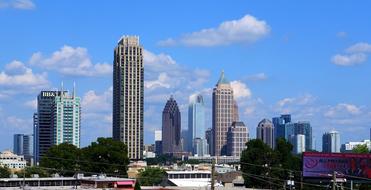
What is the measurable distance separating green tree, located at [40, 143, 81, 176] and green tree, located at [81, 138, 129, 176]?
5.22 ft

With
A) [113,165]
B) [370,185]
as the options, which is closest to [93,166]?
[113,165]

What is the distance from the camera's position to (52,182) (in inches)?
3957

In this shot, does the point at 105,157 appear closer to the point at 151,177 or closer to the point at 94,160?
the point at 94,160

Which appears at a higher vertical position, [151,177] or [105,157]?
[105,157]

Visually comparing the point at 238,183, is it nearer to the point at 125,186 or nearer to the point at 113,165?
the point at 113,165

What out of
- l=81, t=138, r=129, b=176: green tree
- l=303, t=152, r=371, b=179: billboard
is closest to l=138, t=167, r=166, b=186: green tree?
l=81, t=138, r=129, b=176: green tree

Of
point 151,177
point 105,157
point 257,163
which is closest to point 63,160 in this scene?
point 105,157

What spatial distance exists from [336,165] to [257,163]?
27.1 meters

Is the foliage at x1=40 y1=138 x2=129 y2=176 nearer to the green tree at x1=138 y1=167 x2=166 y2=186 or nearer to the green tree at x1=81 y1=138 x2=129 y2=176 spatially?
the green tree at x1=81 y1=138 x2=129 y2=176

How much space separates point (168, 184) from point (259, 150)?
14.5 m

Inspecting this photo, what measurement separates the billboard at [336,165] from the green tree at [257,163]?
2229cm

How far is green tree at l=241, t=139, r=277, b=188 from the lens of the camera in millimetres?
113750

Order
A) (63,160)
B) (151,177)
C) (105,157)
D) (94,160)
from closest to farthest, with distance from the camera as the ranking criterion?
(105,157) < (94,160) < (63,160) < (151,177)

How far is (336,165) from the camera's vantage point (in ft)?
292
